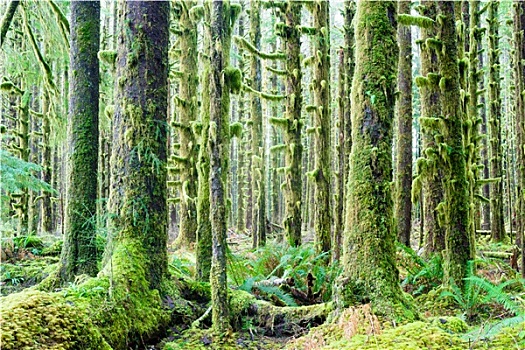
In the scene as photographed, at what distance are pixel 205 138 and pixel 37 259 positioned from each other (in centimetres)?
661

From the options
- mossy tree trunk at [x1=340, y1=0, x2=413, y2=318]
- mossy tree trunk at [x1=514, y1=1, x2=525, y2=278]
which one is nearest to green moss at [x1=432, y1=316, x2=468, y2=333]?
mossy tree trunk at [x1=340, y1=0, x2=413, y2=318]

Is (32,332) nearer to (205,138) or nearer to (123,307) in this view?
(123,307)

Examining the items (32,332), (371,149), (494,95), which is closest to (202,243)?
(371,149)

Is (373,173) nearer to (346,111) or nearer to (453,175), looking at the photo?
(453,175)

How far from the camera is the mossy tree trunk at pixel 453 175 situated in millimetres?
8008

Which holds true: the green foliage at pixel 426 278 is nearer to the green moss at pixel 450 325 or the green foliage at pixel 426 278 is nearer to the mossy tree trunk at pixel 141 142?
the green moss at pixel 450 325

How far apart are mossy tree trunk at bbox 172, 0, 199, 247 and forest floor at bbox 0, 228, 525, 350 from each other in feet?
6.16

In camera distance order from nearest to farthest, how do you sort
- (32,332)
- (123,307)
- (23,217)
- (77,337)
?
(32,332), (77,337), (123,307), (23,217)

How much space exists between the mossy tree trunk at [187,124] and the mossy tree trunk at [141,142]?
267 inches

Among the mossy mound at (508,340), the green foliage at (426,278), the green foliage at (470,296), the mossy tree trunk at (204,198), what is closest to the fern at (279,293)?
the mossy tree trunk at (204,198)

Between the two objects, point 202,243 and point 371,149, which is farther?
point 202,243

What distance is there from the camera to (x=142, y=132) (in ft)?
22.1

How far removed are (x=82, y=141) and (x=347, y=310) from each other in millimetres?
5093

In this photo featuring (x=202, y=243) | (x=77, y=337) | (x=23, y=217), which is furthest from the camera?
(x=23, y=217)
